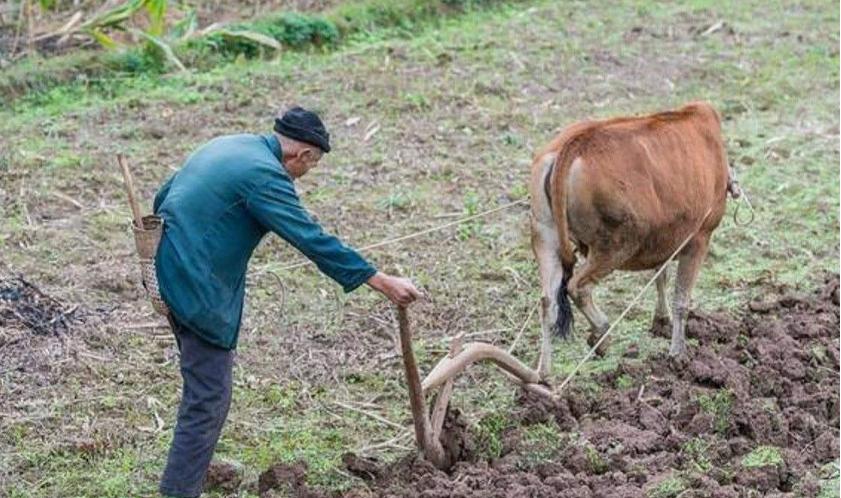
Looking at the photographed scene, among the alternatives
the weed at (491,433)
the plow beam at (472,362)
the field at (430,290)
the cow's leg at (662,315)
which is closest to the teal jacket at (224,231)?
the plow beam at (472,362)

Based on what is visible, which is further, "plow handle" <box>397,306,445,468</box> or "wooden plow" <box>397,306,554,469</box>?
"wooden plow" <box>397,306,554,469</box>

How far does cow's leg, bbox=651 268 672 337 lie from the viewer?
29.8 feet

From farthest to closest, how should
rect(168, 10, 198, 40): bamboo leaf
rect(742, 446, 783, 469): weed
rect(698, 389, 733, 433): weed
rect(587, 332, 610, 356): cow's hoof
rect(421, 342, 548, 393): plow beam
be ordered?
1. rect(168, 10, 198, 40): bamboo leaf
2. rect(587, 332, 610, 356): cow's hoof
3. rect(698, 389, 733, 433): weed
4. rect(742, 446, 783, 469): weed
5. rect(421, 342, 548, 393): plow beam

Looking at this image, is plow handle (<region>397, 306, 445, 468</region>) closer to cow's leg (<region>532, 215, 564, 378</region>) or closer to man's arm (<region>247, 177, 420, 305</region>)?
man's arm (<region>247, 177, 420, 305</region>)

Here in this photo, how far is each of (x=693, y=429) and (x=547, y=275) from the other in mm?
1175

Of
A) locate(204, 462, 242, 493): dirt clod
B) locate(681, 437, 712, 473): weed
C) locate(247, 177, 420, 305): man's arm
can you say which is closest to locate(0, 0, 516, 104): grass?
locate(204, 462, 242, 493): dirt clod

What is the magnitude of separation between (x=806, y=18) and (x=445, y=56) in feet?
15.2

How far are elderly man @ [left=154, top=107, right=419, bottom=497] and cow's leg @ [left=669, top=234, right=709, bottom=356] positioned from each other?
2.74 m

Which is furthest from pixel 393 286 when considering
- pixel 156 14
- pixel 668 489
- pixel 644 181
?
pixel 156 14

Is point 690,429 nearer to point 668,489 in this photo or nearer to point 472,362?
point 668,489

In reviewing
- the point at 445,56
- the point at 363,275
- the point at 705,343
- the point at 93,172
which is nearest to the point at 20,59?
the point at 93,172

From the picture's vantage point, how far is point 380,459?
24.3 feet

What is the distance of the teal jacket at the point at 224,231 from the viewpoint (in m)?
6.33

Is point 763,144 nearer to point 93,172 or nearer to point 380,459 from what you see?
point 93,172
